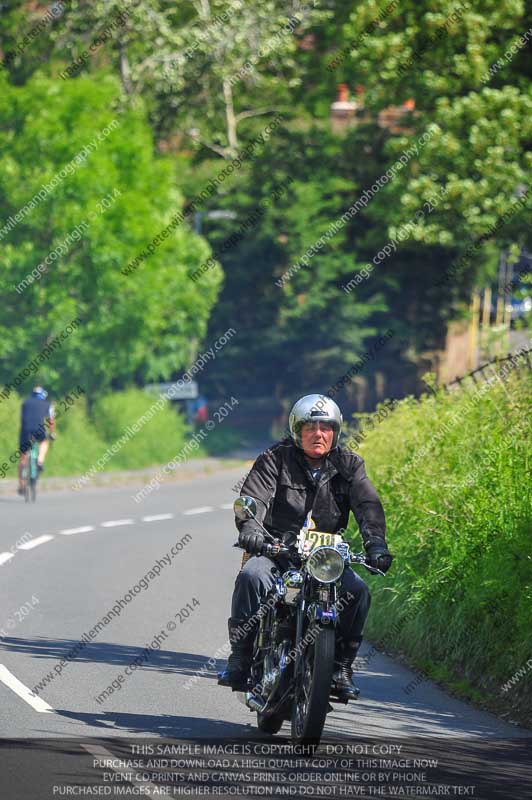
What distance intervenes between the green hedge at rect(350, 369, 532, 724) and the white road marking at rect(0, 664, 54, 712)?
2598 mm

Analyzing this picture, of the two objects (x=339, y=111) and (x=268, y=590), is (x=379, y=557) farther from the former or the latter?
(x=339, y=111)

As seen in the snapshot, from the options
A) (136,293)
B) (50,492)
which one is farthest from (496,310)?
(50,492)

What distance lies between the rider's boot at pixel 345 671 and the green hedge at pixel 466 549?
1575 mm

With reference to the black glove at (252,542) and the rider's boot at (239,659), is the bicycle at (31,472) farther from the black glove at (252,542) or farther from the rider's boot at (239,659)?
the black glove at (252,542)

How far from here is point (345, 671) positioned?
322 inches

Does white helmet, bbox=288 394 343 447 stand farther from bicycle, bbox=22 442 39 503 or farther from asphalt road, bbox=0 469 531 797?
bicycle, bbox=22 442 39 503

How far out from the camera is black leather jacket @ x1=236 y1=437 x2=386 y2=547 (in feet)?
27.9

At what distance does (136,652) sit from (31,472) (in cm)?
1408

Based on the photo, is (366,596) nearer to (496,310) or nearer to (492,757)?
(492,757)

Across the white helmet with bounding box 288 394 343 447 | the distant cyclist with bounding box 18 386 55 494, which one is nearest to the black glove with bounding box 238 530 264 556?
the white helmet with bounding box 288 394 343 447

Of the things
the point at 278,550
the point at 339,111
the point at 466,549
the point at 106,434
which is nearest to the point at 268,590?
the point at 278,550

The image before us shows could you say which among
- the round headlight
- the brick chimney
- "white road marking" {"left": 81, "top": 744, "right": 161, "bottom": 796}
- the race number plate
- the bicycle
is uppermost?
the brick chimney

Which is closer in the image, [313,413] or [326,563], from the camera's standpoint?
[326,563]

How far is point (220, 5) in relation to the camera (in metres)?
38.6
